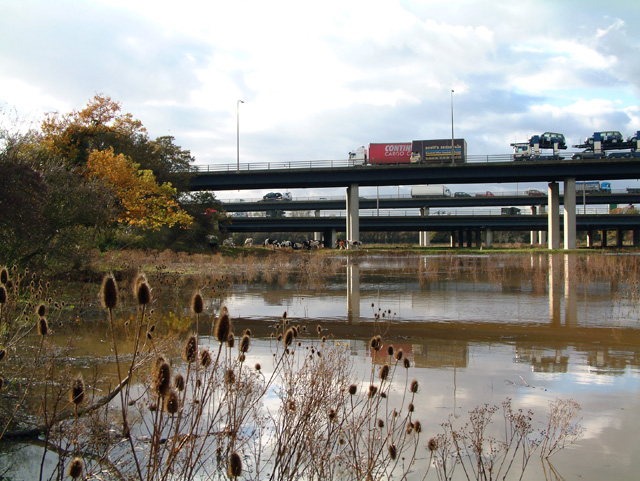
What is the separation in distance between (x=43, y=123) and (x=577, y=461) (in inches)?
1713

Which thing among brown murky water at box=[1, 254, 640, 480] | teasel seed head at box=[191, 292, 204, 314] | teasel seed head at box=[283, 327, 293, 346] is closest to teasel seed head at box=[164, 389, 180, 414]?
teasel seed head at box=[191, 292, 204, 314]

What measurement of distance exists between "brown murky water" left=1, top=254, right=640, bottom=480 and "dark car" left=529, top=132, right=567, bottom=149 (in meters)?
58.6

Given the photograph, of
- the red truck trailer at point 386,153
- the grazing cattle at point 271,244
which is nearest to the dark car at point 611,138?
the red truck trailer at point 386,153

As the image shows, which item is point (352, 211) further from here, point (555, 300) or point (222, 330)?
point (222, 330)

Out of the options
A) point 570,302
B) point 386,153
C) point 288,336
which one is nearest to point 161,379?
point 288,336

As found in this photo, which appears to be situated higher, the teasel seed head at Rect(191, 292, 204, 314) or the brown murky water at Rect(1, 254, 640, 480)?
the teasel seed head at Rect(191, 292, 204, 314)

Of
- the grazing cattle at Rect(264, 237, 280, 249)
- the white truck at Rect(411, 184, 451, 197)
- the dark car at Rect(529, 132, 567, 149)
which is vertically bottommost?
the grazing cattle at Rect(264, 237, 280, 249)

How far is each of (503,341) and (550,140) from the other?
248 ft

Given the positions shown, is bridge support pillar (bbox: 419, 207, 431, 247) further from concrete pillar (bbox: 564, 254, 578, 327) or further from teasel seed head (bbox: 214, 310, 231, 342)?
teasel seed head (bbox: 214, 310, 231, 342)

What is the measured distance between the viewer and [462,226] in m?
107

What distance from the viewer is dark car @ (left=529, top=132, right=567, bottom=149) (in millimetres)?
79438

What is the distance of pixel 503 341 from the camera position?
11922 mm

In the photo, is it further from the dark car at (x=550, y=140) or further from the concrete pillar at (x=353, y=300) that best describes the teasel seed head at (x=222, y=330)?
the dark car at (x=550, y=140)

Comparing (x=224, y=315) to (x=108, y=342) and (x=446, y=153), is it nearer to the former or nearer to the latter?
(x=108, y=342)
